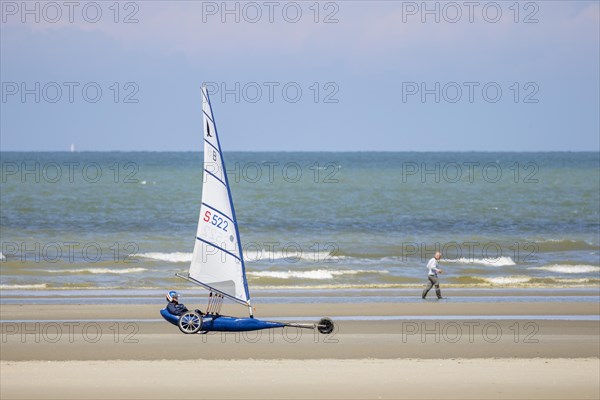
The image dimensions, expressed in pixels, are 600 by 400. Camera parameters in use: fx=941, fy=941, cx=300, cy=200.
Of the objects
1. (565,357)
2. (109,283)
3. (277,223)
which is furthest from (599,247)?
(565,357)

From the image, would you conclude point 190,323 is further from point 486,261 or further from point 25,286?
Result: point 486,261

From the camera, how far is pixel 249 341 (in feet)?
68.8

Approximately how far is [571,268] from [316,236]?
1705 centimetres

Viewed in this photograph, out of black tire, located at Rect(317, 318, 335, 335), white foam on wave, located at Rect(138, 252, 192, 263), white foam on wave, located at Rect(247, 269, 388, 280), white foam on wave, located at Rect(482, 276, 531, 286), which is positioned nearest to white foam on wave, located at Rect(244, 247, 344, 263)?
white foam on wave, located at Rect(138, 252, 192, 263)

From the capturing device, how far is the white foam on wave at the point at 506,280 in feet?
110

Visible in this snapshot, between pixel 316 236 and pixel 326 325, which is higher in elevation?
pixel 316 236

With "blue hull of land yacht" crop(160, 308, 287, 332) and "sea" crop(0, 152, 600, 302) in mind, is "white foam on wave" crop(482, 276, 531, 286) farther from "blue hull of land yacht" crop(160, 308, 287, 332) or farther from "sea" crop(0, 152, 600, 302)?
"blue hull of land yacht" crop(160, 308, 287, 332)

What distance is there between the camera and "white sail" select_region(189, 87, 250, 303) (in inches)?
692

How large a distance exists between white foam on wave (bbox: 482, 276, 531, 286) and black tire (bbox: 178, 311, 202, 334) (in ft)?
59.8

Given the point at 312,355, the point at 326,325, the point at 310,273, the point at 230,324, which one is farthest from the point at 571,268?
the point at 230,324

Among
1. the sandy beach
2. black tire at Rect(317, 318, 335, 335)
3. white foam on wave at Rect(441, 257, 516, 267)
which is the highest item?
white foam on wave at Rect(441, 257, 516, 267)

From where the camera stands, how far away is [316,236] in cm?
5178

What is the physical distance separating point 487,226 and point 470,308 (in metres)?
33.6

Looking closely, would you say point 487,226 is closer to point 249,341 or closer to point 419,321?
point 419,321
